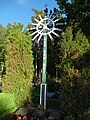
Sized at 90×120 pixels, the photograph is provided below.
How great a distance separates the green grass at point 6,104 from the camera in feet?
41.7

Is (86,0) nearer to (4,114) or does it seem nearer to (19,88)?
(19,88)

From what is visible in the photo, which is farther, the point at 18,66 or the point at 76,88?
the point at 18,66

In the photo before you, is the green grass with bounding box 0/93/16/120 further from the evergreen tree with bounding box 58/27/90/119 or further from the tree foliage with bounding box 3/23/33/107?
the evergreen tree with bounding box 58/27/90/119

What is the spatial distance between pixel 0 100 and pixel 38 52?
71.7 feet

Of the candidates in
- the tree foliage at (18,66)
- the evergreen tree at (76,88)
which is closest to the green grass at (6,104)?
the tree foliage at (18,66)

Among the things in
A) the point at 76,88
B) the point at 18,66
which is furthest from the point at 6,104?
the point at 76,88

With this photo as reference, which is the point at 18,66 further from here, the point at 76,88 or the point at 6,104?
the point at 76,88

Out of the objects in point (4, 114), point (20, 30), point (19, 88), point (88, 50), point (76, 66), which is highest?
point (20, 30)

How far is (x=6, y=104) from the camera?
13.2 m

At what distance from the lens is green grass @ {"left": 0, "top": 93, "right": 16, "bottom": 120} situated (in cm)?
1271

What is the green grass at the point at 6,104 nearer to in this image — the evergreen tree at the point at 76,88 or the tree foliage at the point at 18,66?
the tree foliage at the point at 18,66

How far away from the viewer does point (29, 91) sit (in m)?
15.3

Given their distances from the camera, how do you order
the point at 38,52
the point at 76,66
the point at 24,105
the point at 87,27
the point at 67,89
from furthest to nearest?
the point at 38,52 < the point at 87,27 < the point at 24,105 < the point at 76,66 < the point at 67,89

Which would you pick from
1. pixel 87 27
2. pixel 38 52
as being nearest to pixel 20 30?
pixel 87 27
